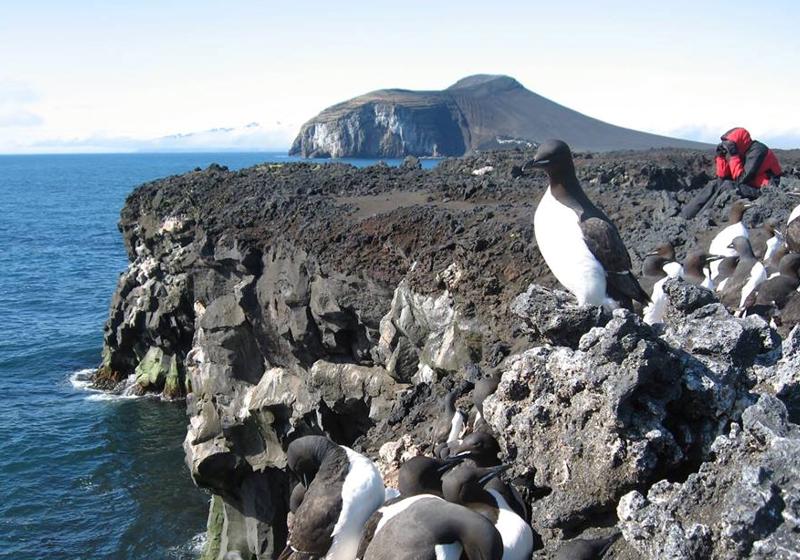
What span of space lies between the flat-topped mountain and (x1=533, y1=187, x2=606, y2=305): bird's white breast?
11265 cm

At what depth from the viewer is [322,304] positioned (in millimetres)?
18609

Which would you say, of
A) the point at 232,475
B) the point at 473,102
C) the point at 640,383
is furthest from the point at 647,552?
the point at 473,102

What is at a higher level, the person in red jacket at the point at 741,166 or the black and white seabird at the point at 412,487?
the person in red jacket at the point at 741,166

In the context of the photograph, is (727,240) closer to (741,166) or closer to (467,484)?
(741,166)

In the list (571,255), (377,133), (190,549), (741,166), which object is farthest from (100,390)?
(377,133)

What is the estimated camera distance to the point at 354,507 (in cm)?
705

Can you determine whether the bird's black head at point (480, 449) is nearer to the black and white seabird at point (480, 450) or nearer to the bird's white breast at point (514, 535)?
the black and white seabird at point (480, 450)

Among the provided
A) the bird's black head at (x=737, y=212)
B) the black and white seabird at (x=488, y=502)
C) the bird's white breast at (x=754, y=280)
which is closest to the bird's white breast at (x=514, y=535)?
the black and white seabird at (x=488, y=502)

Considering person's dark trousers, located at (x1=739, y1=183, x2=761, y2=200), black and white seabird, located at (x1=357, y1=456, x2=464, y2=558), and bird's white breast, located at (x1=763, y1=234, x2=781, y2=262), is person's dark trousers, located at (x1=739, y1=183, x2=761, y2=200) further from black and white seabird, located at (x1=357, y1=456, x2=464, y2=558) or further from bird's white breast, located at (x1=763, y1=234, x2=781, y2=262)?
black and white seabird, located at (x1=357, y1=456, x2=464, y2=558)

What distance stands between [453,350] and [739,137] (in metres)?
10.9

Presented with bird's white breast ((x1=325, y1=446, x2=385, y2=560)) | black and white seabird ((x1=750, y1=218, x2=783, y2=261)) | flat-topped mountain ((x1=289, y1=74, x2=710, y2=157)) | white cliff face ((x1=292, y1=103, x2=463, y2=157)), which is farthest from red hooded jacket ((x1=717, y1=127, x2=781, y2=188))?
white cliff face ((x1=292, y1=103, x2=463, y2=157))

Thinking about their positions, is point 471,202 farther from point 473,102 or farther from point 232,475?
point 473,102

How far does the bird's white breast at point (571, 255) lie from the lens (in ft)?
27.5

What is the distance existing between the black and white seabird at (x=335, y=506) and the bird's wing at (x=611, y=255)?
3133 millimetres
